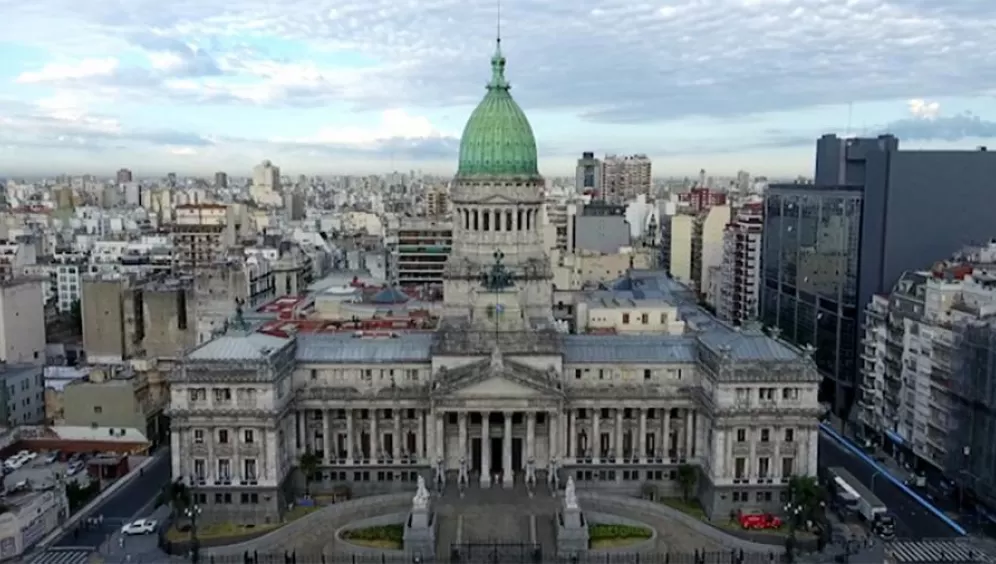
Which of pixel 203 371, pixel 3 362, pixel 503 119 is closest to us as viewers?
pixel 203 371

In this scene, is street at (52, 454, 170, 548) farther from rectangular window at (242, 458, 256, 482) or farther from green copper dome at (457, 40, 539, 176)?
green copper dome at (457, 40, 539, 176)

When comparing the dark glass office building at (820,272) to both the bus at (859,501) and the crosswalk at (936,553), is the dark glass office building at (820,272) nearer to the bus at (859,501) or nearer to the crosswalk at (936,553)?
the bus at (859,501)

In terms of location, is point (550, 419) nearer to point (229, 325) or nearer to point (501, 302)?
point (501, 302)

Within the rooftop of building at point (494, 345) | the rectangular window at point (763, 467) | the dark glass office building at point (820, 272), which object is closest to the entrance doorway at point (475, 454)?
the rooftop of building at point (494, 345)

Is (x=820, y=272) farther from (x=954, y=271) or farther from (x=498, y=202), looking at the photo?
(x=498, y=202)

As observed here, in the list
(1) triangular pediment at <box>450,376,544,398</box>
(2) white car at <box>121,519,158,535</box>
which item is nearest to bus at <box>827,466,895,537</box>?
(1) triangular pediment at <box>450,376,544,398</box>

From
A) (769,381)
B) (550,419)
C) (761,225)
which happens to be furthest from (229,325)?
(761,225)
